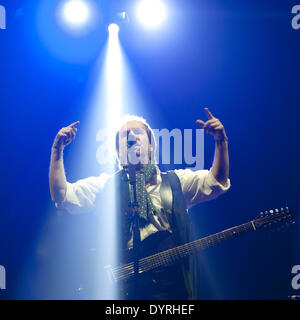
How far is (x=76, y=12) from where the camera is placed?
3.27 meters

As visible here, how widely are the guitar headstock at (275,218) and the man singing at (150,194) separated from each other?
0.34 metres

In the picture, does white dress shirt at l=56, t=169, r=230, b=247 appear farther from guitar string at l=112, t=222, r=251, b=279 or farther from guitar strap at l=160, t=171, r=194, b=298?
guitar string at l=112, t=222, r=251, b=279

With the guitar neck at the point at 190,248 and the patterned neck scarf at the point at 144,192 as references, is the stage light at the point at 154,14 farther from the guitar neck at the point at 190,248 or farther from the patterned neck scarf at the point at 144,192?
the guitar neck at the point at 190,248

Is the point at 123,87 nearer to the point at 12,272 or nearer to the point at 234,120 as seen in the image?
the point at 234,120

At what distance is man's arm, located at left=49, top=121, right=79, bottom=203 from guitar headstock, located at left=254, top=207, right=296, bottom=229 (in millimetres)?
1431

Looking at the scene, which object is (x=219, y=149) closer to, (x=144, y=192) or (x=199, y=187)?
(x=199, y=187)

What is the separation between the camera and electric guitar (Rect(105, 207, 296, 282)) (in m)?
2.78

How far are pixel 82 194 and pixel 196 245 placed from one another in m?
0.92

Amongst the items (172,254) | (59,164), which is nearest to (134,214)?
(172,254)

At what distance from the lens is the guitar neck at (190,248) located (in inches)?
109

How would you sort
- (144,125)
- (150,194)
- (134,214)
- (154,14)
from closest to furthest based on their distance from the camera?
1. (134,214)
2. (150,194)
3. (144,125)
4. (154,14)

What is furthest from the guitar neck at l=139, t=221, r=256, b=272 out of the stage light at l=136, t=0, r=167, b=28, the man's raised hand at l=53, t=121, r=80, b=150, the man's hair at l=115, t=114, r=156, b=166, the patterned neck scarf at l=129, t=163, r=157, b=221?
the stage light at l=136, t=0, r=167, b=28
